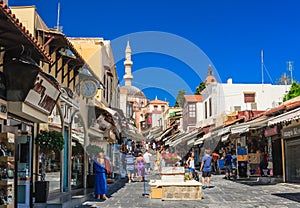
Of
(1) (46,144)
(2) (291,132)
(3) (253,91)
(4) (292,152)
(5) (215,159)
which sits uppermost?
(3) (253,91)

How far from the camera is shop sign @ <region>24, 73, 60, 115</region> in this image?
8855 mm

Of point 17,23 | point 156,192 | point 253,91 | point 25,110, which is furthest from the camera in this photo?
point 253,91

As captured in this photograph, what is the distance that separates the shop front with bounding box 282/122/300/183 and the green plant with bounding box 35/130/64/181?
910cm

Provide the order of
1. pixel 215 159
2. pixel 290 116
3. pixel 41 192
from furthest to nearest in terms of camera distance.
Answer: pixel 215 159
pixel 290 116
pixel 41 192

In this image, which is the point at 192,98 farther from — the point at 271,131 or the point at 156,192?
the point at 156,192

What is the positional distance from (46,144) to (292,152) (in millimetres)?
10343

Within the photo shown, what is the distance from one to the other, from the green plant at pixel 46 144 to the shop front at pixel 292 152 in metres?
9.10

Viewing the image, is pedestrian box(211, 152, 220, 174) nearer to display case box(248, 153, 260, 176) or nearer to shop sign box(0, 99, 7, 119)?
display case box(248, 153, 260, 176)

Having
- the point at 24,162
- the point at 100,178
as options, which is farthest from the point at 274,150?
the point at 24,162

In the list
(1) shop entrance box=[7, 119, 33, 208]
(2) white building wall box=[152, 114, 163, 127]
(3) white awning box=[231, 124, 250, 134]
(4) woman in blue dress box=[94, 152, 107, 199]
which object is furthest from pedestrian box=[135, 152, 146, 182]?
(2) white building wall box=[152, 114, 163, 127]

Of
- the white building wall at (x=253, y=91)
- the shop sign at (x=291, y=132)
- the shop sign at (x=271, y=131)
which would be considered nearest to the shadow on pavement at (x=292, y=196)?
the shop sign at (x=291, y=132)

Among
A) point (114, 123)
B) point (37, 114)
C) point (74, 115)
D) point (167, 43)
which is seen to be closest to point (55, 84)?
point (37, 114)

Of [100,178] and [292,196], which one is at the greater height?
[100,178]

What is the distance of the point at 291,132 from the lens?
53.2 feet
